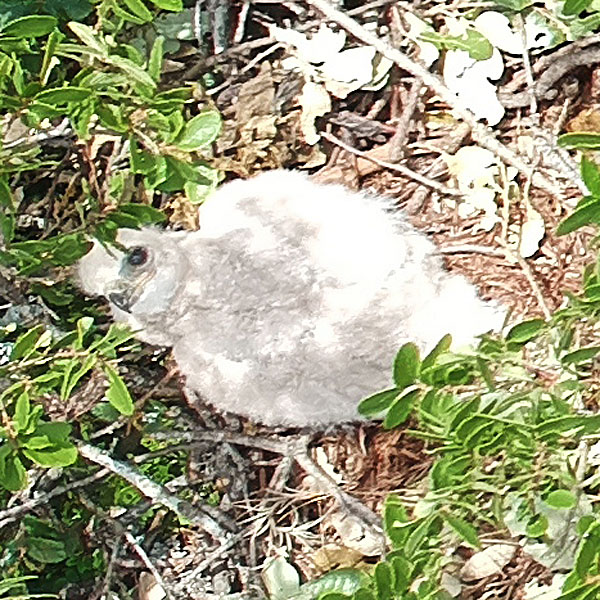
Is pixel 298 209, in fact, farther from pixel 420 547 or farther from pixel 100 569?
pixel 100 569

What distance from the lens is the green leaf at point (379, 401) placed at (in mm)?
1566

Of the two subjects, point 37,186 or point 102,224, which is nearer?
point 102,224

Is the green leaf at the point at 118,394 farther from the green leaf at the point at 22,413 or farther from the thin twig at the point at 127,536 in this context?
the thin twig at the point at 127,536

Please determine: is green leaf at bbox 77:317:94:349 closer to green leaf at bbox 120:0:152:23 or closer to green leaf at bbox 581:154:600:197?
green leaf at bbox 120:0:152:23

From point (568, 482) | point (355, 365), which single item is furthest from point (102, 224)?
point (568, 482)

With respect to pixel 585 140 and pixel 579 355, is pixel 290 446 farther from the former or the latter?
pixel 585 140

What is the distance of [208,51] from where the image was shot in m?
2.20

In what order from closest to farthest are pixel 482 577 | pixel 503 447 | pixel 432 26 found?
pixel 503 447 < pixel 482 577 < pixel 432 26

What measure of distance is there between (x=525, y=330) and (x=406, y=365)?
18 cm

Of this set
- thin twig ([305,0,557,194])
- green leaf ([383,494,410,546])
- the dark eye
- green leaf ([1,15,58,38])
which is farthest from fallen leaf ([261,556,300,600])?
green leaf ([1,15,58,38])

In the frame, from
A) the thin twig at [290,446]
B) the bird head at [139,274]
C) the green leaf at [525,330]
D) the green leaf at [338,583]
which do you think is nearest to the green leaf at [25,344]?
the bird head at [139,274]

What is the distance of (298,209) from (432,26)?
0.49 meters

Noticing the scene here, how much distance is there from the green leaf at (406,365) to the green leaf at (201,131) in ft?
1.64

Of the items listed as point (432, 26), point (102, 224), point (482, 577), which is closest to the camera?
point (102, 224)
